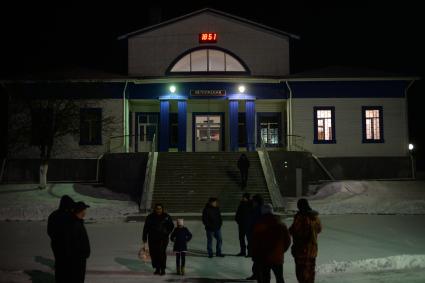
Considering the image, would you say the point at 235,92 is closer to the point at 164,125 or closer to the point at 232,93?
the point at 232,93

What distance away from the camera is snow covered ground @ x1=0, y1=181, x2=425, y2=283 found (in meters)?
9.73

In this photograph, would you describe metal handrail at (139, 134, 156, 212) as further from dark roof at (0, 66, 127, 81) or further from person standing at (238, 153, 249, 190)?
dark roof at (0, 66, 127, 81)

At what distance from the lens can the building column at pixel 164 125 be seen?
29188mm

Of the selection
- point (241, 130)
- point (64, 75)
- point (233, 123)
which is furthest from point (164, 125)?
point (64, 75)

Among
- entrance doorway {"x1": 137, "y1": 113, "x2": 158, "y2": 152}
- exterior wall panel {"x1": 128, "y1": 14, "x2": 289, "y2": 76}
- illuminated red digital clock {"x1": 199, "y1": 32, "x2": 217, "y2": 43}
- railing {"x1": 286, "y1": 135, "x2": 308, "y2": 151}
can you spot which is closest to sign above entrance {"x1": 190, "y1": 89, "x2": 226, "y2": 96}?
exterior wall panel {"x1": 128, "y1": 14, "x2": 289, "y2": 76}

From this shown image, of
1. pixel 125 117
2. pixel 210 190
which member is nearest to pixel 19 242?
pixel 210 190

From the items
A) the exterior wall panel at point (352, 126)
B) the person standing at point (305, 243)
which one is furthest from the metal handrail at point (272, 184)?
the person standing at point (305, 243)

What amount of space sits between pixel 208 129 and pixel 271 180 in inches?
359

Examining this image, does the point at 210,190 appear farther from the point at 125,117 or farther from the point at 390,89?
the point at 390,89

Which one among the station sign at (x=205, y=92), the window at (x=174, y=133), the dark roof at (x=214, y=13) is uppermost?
the dark roof at (x=214, y=13)

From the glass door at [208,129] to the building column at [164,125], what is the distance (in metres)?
2.55

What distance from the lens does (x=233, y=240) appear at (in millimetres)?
14367

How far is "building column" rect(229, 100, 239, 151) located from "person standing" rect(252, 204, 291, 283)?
2184cm

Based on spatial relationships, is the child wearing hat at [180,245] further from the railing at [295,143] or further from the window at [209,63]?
the window at [209,63]
